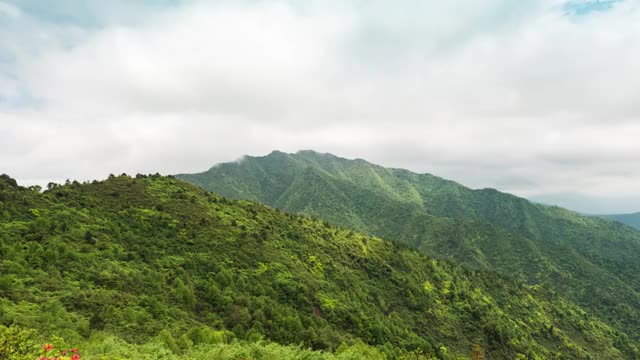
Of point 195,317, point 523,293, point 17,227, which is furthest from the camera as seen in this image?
point 523,293

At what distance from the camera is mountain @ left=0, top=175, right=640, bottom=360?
142 ft

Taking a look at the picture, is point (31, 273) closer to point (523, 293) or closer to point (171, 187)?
point (171, 187)

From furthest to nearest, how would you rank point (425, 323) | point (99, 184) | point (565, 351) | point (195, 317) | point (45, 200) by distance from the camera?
1. point (565, 351)
2. point (425, 323)
3. point (99, 184)
4. point (45, 200)
5. point (195, 317)

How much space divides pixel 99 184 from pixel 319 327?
6247 centimetres

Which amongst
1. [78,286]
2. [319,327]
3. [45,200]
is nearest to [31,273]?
[78,286]

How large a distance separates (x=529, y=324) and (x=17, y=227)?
142 metres

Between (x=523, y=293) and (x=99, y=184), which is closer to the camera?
(x=99, y=184)

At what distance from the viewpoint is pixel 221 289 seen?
67375 millimetres

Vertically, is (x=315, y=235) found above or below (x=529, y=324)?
above

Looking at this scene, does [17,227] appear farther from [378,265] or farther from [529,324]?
[529,324]

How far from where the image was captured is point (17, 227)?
60.2 metres

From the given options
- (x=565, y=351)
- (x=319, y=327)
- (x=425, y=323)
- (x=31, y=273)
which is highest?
(x=31, y=273)

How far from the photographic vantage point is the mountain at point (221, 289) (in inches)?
1699

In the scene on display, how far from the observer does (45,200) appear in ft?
246
